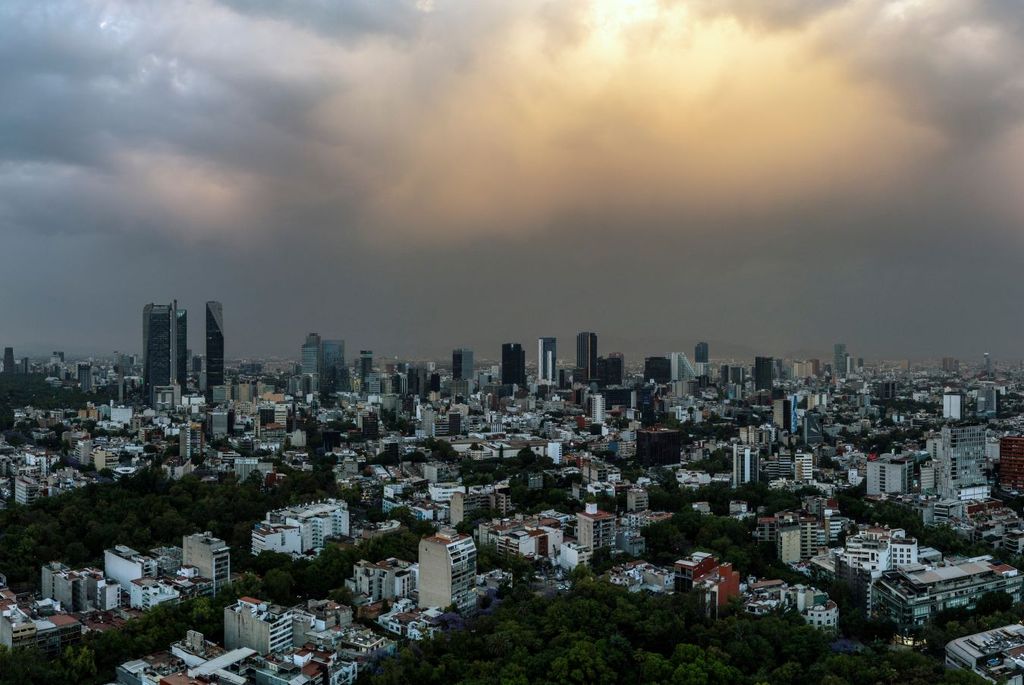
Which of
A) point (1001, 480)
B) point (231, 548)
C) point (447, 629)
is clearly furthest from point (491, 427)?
point (447, 629)

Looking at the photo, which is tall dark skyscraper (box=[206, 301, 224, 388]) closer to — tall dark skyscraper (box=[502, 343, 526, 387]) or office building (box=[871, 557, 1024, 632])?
tall dark skyscraper (box=[502, 343, 526, 387])

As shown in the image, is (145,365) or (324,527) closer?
(324,527)

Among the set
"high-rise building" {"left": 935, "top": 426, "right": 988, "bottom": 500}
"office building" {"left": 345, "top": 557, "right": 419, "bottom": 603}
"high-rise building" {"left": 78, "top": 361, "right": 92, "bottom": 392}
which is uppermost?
"high-rise building" {"left": 78, "top": 361, "right": 92, "bottom": 392}

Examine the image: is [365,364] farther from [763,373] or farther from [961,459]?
[961,459]

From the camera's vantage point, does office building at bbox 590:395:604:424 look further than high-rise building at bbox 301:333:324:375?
No

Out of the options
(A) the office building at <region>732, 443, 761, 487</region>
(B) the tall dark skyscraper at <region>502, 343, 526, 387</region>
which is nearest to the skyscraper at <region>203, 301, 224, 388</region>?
(B) the tall dark skyscraper at <region>502, 343, 526, 387</region>

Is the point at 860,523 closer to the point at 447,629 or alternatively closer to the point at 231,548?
the point at 447,629
